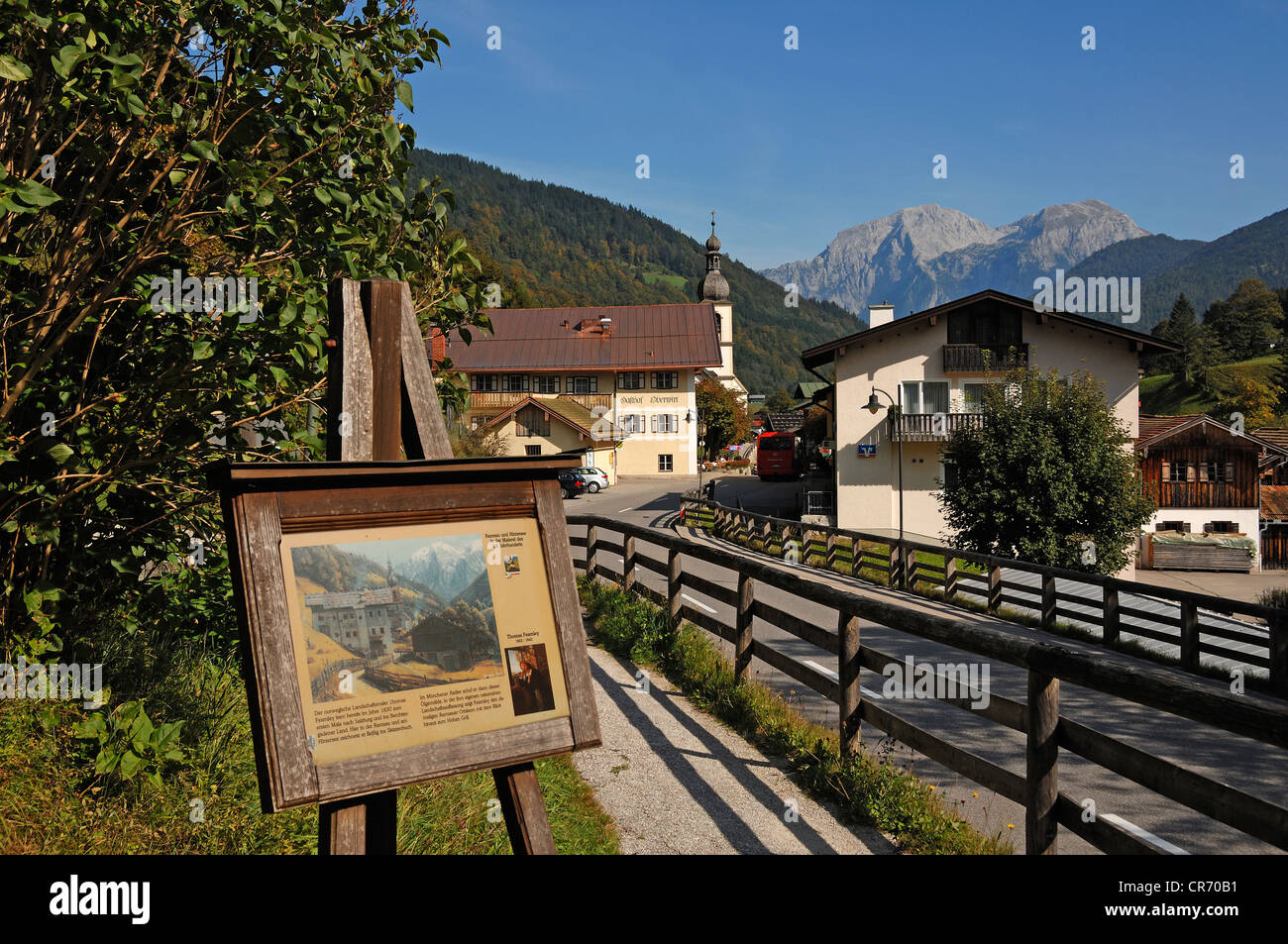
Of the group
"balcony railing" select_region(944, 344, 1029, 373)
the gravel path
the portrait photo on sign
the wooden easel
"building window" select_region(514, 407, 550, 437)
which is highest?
"balcony railing" select_region(944, 344, 1029, 373)

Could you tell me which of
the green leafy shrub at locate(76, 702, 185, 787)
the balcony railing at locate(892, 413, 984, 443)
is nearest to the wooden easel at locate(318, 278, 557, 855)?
the green leafy shrub at locate(76, 702, 185, 787)

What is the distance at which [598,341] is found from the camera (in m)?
68.5

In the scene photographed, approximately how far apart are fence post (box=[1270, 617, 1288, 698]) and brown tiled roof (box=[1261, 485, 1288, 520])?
4099 cm

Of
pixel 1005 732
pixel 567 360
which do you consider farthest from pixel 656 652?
pixel 567 360

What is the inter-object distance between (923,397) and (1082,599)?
85.0 feet

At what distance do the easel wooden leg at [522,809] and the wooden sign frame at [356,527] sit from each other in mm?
94

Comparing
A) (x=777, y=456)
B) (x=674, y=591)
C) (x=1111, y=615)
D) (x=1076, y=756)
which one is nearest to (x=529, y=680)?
(x=674, y=591)

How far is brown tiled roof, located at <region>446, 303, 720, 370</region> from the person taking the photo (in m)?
66.6

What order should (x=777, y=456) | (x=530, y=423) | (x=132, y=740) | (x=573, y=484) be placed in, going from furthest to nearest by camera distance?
(x=777, y=456)
(x=530, y=423)
(x=573, y=484)
(x=132, y=740)

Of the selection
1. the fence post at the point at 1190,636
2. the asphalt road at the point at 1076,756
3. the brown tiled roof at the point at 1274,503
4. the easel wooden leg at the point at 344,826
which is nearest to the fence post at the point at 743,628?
the asphalt road at the point at 1076,756

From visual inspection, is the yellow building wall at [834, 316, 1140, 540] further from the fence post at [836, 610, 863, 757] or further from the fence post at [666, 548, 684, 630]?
the fence post at [836, 610, 863, 757]

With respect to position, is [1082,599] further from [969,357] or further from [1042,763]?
[969,357]

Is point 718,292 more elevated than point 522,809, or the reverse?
point 718,292
